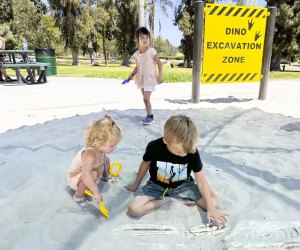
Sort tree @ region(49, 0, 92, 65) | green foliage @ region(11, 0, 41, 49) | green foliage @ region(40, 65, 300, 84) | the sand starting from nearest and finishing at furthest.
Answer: the sand → green foliage @ region(40, 65, 300, 84) → tree @ region(49, 0, 92, 65) → green foliage @ region(11, 0, 41, 49)

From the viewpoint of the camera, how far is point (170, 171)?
2.43 meters

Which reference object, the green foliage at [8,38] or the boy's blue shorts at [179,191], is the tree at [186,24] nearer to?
the green foliage at [8,38]

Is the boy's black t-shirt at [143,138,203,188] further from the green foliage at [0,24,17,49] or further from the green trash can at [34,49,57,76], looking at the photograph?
the green foliage at [0,24,17,49]

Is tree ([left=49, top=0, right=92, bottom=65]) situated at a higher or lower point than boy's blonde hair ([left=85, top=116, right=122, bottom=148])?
higher

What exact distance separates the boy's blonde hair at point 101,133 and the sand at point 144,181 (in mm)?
510

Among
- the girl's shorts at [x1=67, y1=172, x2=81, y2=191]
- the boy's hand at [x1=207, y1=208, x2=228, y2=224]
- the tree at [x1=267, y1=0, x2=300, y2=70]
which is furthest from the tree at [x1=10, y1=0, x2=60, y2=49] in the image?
the boy's hand at [x1=207, y1=208, x2=228, y2=224]

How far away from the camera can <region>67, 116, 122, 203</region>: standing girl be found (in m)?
2.35

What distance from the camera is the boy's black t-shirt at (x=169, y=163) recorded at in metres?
2.40

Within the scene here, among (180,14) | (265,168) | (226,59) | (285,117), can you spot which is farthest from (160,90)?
(180,14)

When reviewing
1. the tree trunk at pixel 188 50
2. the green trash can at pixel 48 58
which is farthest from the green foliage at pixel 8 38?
the green trash can at pixel 48 58

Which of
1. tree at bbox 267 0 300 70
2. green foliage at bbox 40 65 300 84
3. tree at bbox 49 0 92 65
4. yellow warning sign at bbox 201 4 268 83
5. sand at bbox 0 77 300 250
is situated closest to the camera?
sand at bbox 0 77 300 250

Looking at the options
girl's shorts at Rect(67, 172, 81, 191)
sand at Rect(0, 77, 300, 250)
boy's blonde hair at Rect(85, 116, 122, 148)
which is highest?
boy's blonde hair at Rect(85, 116, 122, 148)

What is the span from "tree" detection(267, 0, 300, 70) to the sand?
2121 cm

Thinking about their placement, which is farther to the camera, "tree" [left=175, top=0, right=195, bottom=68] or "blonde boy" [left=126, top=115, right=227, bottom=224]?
"tree" [left=175, top=0, right=195, bottom=68]
